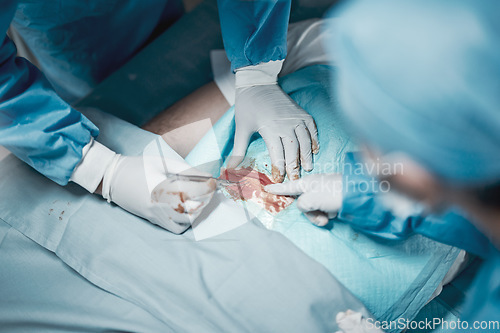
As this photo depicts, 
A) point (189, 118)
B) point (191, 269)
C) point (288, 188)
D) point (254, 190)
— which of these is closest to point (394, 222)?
point (288, 188)

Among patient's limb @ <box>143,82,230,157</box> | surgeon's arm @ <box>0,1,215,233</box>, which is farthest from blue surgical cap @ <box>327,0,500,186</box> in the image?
patient's limb @ <box>143,82,230,157</box>

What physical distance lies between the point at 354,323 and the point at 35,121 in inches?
43.2

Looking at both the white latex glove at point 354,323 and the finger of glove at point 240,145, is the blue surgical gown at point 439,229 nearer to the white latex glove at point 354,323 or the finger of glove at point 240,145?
the white latex glove at point 354,323

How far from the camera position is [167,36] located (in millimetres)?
1814

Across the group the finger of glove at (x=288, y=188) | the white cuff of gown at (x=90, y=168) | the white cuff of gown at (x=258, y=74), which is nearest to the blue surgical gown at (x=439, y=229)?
the finger of glove at (x=288, y=188)

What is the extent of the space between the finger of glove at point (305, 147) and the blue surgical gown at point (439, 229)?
0.65 ft

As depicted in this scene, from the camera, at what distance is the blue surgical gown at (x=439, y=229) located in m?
0.80

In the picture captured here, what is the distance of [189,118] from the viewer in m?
1.54

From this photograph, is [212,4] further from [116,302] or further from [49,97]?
[116,302]

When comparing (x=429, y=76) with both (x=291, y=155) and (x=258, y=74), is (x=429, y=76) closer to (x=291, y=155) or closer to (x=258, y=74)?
(x=291, y=155)

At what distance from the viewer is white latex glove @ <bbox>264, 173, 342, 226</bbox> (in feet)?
3.31

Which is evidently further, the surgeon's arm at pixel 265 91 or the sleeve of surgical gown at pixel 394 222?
the surgeon's arm at pixel 265 91

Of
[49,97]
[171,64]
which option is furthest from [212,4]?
[49,97]

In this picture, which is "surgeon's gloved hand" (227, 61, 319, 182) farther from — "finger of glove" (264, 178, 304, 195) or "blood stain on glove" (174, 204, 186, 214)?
"blood stain on glove" (174, 204, 186, 214)
